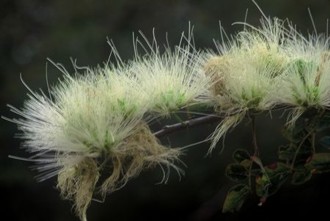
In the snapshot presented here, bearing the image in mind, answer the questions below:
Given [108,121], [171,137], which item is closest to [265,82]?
[108,121]

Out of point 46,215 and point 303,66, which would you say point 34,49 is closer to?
point 46,215

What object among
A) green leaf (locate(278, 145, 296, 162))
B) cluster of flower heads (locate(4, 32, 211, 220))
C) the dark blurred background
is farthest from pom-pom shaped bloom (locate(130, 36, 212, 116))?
the dark blurred background

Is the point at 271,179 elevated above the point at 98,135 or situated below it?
below

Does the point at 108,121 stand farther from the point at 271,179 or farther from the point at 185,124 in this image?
the point at 271,179

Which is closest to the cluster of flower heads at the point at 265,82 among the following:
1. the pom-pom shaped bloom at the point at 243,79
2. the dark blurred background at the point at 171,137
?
the pom-pom shaped bloom at the point at 243,79

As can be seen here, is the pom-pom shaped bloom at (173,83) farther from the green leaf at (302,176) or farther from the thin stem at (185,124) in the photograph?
the green leaf at (302,176)

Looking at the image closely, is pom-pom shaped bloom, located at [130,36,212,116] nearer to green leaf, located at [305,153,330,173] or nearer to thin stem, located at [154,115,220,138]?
thin stem, located at [154,115,220,138]

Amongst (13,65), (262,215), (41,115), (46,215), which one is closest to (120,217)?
(46,215)
